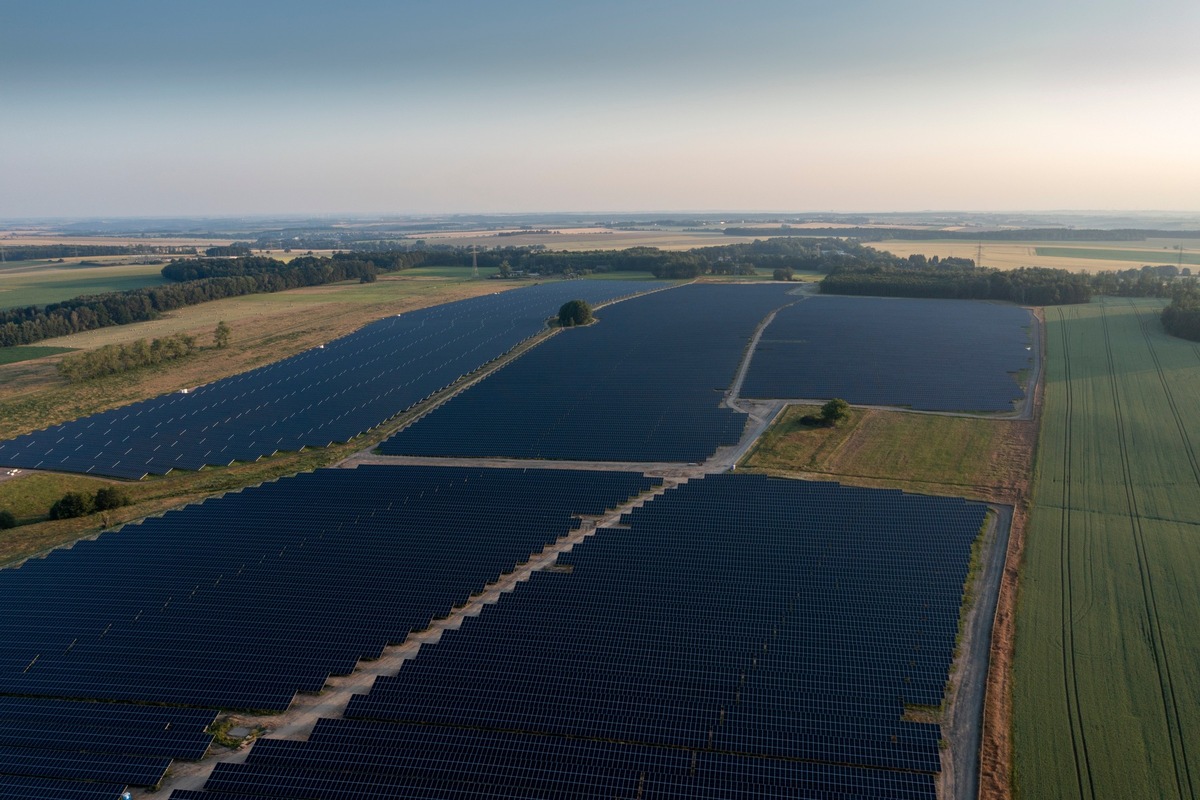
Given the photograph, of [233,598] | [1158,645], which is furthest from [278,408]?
[1158,645]

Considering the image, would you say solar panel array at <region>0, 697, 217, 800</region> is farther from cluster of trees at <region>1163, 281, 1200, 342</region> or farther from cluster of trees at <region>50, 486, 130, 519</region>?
cluster of trees at <region>1163, 281, 1200, 342</region>

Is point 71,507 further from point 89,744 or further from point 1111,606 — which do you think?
point 1111,606

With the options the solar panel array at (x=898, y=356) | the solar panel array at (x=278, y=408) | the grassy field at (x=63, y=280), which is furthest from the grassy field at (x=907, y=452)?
the grassy field at (x=63, y=280)

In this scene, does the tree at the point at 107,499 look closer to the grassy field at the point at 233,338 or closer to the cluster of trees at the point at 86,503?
the cluster of trees at the point at 86,503

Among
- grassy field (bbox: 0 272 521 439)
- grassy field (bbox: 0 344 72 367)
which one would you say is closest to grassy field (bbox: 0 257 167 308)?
grassy field (bbox: 0 272 521 439)

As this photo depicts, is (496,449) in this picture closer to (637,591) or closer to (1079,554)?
(637,591)
